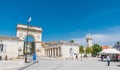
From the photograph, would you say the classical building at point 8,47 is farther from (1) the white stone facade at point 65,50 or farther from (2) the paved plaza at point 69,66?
(1) the white stone facade at point 65,50

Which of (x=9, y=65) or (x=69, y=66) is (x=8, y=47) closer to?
(x=9, y=65)

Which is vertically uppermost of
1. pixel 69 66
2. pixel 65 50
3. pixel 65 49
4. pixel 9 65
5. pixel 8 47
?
pixel 8 47

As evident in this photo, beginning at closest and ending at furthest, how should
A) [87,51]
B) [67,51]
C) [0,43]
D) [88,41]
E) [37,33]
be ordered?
[0,43]
[67,51]
[37,33]
[87,51]
[88,41]

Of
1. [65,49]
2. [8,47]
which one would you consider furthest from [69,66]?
[65,49]

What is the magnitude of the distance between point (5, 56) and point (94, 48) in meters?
74.9

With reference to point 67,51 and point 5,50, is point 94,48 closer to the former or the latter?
point 67,51

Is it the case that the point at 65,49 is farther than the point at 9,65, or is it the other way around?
the point at 65,49

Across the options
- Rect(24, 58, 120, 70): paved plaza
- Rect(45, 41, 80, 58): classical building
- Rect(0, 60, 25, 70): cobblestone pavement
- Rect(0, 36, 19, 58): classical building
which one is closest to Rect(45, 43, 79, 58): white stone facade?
Rect(45, 41, 80, 58): classical building

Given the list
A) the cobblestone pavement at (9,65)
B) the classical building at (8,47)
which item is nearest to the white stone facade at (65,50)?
the classical building at (8,47)

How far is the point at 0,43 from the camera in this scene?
4428 cm

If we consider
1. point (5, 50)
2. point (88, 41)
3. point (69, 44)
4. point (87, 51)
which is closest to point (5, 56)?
point (5, 50)

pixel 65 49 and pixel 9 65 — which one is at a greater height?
pixel 65 49

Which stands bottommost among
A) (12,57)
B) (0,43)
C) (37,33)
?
(12,57)

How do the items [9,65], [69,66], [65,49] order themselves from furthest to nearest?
[65,49], [69,66], [9,65]
